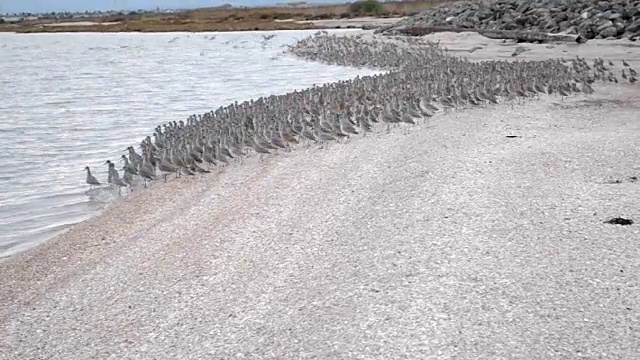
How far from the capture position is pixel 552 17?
35.9 meters

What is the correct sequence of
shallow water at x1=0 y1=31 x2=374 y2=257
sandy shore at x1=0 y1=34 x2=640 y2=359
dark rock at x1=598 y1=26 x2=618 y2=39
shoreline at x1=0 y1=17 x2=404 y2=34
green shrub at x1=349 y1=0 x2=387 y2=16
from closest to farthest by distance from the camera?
sandy shore at x1=0 y1=34 x2=640 y2=359 < shallow water at x1=0 y1=31 x2=374 y2=257 < dark rock at x1=598 y1=26 x2=618 y2=39 < shoreline at x1=0 y1=17 x2=404 y2=34 < green shrub at x1=349 y1=0 x2=387 y2=16

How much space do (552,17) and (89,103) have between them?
21.0m

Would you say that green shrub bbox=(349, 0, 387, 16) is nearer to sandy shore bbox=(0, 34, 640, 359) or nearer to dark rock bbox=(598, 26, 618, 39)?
dark rock bbox=(598, 26, 618, 39)

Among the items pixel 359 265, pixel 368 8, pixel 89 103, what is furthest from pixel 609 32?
pixel 368 8

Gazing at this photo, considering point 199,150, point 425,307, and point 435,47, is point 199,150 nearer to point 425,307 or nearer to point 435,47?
point 425,307

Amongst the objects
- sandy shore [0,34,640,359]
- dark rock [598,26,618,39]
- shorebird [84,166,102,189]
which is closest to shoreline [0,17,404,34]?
dark rock [598,26,618,39]

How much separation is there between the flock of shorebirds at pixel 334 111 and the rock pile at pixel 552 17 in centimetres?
962

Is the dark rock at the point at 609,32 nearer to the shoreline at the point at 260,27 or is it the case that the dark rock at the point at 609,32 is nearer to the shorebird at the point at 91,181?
the shorebird at the point at 91,181

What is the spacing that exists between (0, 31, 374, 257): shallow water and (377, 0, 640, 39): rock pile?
936 cm

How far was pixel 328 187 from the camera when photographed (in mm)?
9953

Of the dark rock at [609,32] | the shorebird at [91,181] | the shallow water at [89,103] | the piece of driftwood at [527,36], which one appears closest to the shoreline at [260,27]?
the shallow water at [89,103]

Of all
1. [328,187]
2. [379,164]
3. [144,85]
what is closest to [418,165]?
[379,164]

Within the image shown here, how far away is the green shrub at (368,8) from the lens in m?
86.6

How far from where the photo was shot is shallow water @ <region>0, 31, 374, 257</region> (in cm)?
1140
